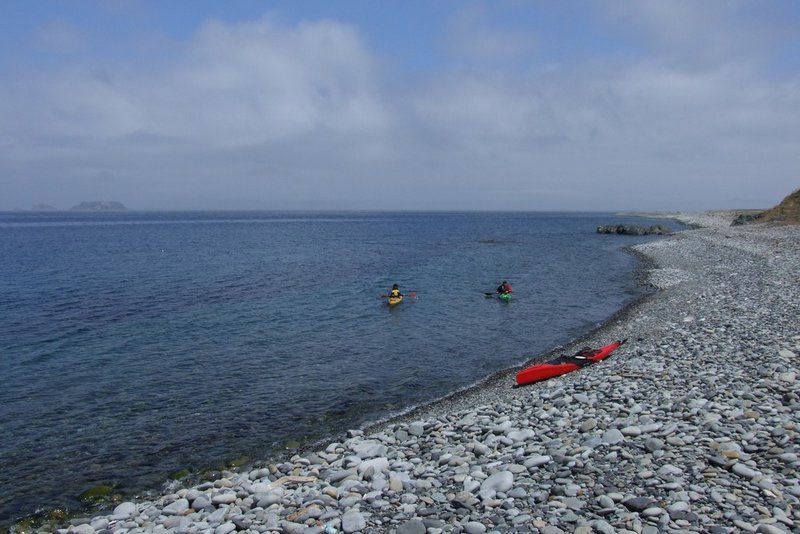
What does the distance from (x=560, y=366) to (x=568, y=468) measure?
29.2ft

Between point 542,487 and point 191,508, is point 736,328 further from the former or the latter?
point 191,508

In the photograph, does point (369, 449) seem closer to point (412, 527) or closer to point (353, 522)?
point (353, 522)

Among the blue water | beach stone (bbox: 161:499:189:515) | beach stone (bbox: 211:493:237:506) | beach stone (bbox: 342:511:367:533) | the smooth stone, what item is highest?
beach stone (bbox: 342:511:367:533)

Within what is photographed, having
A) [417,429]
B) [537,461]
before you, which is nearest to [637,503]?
[537,461]

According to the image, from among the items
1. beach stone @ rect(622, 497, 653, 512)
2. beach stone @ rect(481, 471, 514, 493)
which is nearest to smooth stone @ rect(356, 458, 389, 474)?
beach stone @ rect(481, 471, 514, 493)

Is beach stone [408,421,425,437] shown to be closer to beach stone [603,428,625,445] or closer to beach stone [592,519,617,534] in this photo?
beach stone [603,428,625,445]

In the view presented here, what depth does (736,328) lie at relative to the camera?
61.3 feet

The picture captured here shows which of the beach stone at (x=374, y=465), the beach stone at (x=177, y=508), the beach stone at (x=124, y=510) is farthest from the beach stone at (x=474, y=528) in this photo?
Result: the beach stone at (x=124, y=510)

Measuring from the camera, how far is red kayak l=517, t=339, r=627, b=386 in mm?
17531

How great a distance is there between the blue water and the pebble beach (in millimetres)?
2407

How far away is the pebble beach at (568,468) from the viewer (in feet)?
25.4

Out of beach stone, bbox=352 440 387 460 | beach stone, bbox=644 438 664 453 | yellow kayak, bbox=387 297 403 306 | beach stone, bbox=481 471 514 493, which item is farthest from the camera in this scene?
yellow kayak, bbox=387 297 403 306

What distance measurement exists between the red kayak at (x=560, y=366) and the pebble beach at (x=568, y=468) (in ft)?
3.62

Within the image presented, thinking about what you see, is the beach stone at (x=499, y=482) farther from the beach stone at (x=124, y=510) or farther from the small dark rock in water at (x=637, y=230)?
the small dark rock in water at (x=637, y=230)
